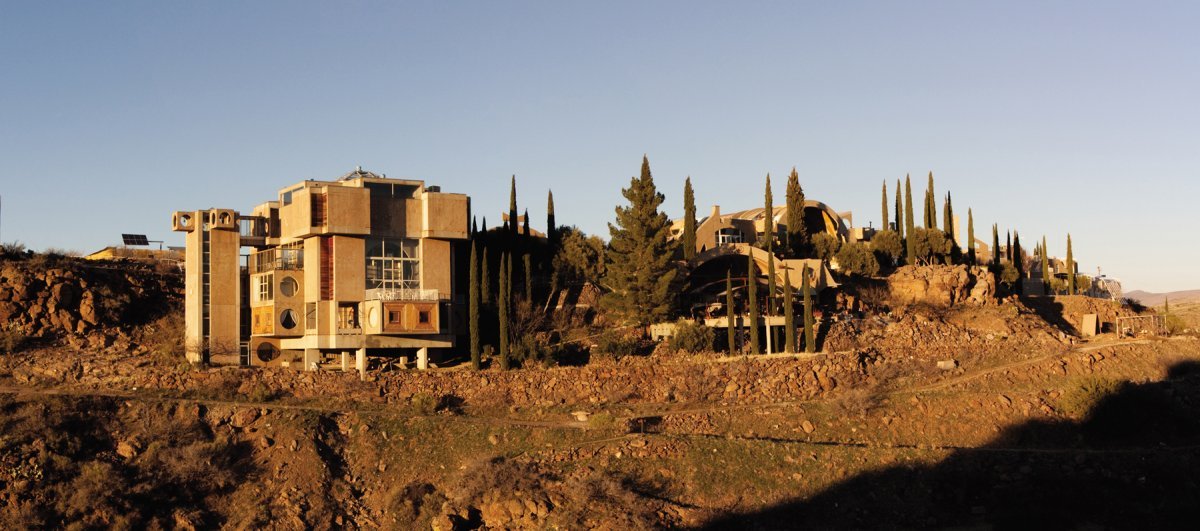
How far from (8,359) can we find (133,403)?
710 cm

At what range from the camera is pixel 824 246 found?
7219 cm

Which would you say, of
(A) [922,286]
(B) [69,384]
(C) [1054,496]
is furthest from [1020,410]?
(B) [69,384]

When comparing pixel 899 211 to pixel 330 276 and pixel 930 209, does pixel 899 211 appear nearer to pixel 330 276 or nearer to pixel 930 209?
pixel 930 209

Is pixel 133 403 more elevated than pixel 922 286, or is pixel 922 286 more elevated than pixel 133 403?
pixel 922 286

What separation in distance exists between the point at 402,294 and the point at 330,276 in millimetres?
3320

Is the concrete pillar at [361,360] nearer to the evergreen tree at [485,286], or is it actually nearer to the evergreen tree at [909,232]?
the evergreen tree at [485,286]

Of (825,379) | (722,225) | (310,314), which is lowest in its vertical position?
(825,379)

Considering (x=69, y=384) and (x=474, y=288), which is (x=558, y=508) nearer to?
(x=474, y=288)

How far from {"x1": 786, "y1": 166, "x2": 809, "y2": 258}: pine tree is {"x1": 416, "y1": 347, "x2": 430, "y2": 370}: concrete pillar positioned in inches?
997

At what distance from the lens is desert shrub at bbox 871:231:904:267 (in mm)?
72188

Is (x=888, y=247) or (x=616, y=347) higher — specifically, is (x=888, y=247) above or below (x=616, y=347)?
above

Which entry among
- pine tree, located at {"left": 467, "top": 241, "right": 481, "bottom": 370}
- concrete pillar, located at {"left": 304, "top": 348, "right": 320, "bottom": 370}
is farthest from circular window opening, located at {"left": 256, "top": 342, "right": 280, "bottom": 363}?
pine tree, located at {"left": 467, "top": 241, "right": 481, "bottom": 370}

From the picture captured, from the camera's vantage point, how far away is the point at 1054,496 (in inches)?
1672

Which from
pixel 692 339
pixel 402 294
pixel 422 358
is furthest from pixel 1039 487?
pixel 402 294
